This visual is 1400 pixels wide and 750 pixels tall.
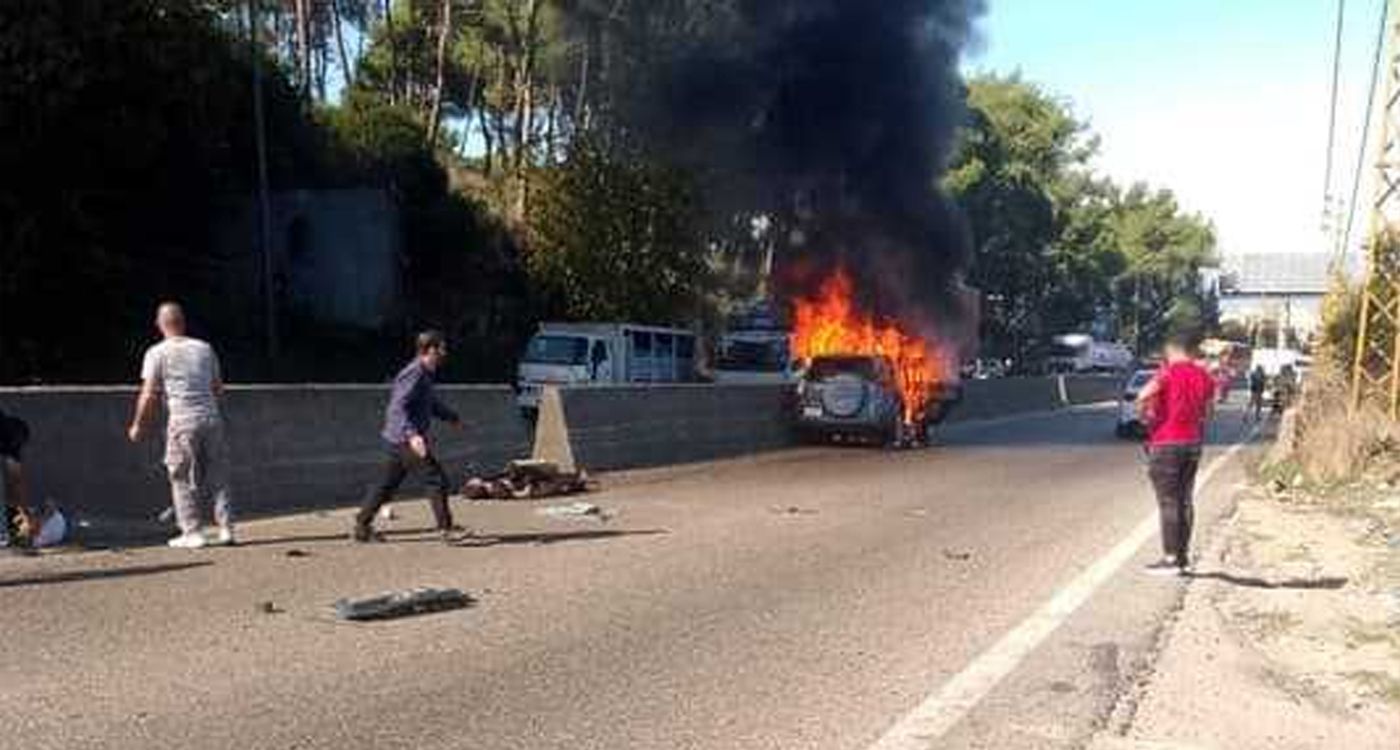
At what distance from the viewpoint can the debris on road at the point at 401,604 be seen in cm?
882

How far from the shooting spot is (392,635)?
27.6 feet

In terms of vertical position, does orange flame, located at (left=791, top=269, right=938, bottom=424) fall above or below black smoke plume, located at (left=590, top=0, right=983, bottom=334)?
below

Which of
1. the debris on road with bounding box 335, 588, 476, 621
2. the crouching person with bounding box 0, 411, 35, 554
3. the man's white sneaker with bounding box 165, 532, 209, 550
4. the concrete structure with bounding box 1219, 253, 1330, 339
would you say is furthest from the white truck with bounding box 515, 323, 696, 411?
the concrete structure with bounding box 1219, 253, 1330, 339

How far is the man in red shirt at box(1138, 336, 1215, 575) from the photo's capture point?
35.7 feet

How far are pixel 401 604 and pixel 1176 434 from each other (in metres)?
5.12

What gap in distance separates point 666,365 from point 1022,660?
29.0 meters

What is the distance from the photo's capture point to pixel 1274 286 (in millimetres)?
130500

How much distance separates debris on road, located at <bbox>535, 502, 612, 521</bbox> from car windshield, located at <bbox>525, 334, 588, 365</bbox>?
18.1 m

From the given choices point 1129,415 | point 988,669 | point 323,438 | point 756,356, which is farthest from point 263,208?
point 988,669

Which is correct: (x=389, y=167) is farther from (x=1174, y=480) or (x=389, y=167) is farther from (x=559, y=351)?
(x=1174, y=480)

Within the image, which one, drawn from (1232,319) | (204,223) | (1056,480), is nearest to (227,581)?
(1056,480)

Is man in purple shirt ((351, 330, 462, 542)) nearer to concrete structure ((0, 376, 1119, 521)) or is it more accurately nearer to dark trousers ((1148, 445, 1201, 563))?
concrete structure ((0, 376, 1119, 521))

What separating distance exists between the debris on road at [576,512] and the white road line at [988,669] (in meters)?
4.52

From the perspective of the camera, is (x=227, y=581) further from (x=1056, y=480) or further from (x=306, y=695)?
(x=1056, y=480)
